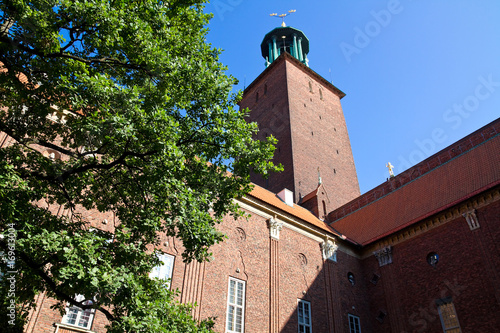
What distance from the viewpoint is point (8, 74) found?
7.22 m

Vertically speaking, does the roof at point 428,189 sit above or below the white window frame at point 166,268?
above

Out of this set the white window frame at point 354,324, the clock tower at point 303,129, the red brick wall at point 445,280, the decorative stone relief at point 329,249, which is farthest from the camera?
the clock tower at point 303,129

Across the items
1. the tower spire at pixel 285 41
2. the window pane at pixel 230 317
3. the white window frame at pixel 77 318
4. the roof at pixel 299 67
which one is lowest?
the white window frame at pixel 77 318

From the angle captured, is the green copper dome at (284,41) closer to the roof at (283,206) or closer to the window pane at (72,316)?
the roof at (283,206)

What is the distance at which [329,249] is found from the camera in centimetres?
2020

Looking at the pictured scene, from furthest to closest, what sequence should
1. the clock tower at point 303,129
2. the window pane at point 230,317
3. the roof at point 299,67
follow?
the roof at point 299,67 < the clock tower at point 303,129 < the window pane at point 230,317

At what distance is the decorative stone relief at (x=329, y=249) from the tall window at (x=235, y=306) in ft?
19.8

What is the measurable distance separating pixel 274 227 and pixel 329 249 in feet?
13.0

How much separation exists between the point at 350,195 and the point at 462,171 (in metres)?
11.7

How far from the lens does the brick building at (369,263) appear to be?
573 inches

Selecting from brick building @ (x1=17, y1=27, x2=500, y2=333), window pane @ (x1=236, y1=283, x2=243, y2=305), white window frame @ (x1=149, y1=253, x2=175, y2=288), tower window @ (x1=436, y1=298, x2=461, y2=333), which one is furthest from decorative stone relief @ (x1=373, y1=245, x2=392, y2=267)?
white window frame @ (x1=149, y1=253, x2=175, y2=288)

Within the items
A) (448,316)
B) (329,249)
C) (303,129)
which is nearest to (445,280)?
(448,316)

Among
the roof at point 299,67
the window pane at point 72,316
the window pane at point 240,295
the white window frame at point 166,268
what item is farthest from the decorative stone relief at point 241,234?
the roof at point 299,67

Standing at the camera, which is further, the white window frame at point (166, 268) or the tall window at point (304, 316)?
the tall window at point (304, 316)
